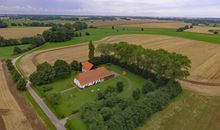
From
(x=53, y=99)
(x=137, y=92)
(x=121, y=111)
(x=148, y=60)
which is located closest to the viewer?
(x=121, y=111)

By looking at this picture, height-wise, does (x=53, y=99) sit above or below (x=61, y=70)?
below

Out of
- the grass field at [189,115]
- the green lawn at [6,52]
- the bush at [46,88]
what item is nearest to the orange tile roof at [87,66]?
the bush at [46,88]

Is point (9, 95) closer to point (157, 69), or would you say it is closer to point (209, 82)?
point (157, 69)

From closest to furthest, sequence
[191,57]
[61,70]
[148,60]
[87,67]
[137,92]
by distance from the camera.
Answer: [137,92]
[148,60]
[61,70]
[87,67]
[191,57]

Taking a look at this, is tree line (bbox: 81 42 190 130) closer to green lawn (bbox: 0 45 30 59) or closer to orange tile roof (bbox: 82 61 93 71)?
orange tile roof (bbox: 82 61 93 71)

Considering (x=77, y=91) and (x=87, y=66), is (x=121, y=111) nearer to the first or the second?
(x=77, y=91)

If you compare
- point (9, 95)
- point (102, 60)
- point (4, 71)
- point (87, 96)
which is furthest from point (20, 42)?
point (87, 96)

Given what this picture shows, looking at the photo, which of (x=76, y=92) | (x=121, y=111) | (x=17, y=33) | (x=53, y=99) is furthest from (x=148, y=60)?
(x=17, y=33)

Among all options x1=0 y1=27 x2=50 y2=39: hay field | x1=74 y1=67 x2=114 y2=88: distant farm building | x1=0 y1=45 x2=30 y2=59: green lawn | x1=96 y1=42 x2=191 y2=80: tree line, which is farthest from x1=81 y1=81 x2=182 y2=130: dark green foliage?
x1=0 y1=27 x2=50 y2=39: hay field
